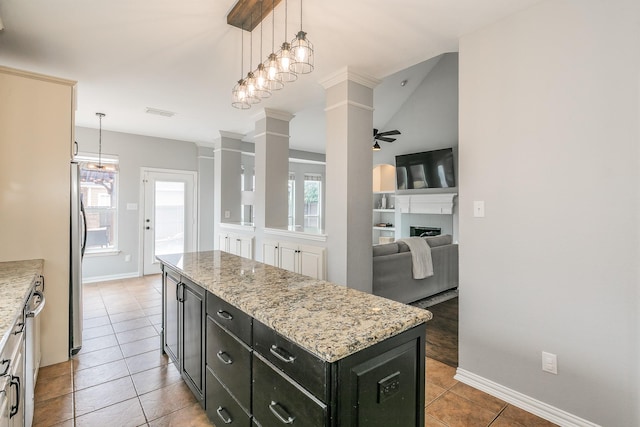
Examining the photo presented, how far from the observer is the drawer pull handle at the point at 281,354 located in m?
1.12

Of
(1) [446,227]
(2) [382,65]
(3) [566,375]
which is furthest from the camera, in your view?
(1) [446,227]


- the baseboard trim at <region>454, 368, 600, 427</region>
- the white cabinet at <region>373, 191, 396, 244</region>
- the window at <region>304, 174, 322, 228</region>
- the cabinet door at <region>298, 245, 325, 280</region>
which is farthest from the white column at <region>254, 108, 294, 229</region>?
the window at <region>304, 174, 322, 228</region>

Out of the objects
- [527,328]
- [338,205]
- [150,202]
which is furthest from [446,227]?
[150,202]

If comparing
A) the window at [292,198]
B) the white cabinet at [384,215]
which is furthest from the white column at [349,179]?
the window at [292,198]

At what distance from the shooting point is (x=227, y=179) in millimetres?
5480

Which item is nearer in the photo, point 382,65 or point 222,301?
point 222,301

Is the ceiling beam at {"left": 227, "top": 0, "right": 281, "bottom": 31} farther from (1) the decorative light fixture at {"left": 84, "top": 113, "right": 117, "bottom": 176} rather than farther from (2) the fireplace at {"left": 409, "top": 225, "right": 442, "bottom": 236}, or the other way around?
(2) the fireplace at {"left": 409, "top": 225, "right": 442, "bottom": 236}

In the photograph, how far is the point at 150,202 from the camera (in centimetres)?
581

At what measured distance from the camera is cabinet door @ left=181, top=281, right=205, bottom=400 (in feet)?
6.16

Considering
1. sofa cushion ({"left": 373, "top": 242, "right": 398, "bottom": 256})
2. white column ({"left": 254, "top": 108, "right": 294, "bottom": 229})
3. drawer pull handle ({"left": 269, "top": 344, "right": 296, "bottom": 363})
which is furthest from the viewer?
white column ({"left": 254, "top": 108, "right": 294, "bottom": 229})

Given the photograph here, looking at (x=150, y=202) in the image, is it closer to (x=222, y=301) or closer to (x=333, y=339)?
(x=222, y=301)

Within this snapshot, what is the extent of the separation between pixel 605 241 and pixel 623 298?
1.00 feet

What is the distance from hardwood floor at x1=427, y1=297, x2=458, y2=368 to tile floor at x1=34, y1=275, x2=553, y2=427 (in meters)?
0.13

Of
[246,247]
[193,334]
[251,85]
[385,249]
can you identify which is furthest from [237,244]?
[251,85]
